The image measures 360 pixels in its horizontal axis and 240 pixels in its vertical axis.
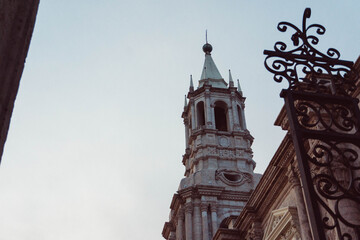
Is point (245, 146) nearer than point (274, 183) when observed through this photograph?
No

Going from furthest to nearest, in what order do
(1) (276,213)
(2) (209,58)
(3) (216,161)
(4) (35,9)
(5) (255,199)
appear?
(2) (209,58) → (3) (216,161) → (5) (255,199) → (1) (276,213) → (4) (35,9)

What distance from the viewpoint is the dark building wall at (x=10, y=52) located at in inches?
89.1

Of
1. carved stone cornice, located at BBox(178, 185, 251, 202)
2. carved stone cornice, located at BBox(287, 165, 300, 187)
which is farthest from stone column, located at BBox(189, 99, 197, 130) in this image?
carved stone cornice, located at BBox(287, 165, 300, 187)

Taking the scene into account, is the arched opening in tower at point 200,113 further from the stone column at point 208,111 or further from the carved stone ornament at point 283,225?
the carved stone ornament at point 283,225

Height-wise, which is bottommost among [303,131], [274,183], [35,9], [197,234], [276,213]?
[35,9]

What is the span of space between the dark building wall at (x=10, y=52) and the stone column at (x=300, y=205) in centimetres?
1212

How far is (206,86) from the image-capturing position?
3572 cm

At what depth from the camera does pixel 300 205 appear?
1395 centimetres

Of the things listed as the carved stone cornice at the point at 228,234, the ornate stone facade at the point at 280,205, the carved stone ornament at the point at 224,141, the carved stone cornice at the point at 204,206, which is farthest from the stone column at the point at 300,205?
the carved stone ornament at the point at 224,141

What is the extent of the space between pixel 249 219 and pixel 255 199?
3.27 ft

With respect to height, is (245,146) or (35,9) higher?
(245,146)

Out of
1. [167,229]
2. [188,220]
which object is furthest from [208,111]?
[188,220]

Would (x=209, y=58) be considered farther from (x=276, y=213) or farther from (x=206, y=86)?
(x=276, y=213)

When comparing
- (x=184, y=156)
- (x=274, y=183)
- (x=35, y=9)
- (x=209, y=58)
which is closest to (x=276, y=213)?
(x=274, y=183)
